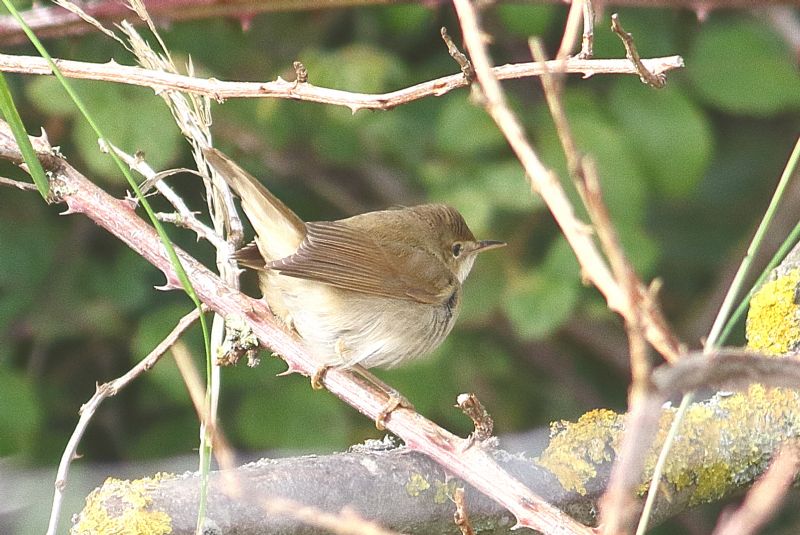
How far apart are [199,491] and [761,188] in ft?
10.9

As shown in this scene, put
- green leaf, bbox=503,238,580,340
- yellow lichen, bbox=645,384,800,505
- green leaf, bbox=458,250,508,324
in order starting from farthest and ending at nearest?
1. green leaf, bbox=458,250,508,324
2. green leaf, bbox=503,238,580,340
3. yellow lichen, bbox=645,384,800,505

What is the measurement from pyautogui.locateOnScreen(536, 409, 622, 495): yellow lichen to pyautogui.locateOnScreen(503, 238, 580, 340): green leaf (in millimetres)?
1323

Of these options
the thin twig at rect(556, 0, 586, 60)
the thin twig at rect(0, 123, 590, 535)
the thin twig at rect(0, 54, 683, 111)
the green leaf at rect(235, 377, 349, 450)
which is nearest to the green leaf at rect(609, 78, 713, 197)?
the green leaf at rect(235, 377, 349, 450)

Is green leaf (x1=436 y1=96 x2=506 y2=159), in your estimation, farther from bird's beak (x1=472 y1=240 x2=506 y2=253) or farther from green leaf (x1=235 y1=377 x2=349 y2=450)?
green leaf (x1=235 y1=377 x2=349 y2=450)

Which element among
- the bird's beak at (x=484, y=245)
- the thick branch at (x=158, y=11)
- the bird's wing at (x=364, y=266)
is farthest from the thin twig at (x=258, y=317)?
the bird's beak at (x=484, y=245)

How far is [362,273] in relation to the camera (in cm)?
301

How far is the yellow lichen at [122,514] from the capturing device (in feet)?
5.08

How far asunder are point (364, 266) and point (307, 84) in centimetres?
141

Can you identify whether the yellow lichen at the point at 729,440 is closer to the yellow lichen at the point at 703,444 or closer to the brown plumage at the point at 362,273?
the yellow lichen at the point at 703,444

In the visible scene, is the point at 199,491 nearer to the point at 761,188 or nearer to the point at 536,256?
the point at 536,256

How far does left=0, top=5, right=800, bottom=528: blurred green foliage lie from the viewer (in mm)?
3404

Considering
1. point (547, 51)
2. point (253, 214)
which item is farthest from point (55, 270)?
point (547, 51)

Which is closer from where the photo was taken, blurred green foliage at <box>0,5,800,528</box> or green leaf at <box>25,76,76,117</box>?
green leaf at <box>25,76,76,117</box>

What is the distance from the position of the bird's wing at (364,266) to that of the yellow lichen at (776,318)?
43.0 inches
